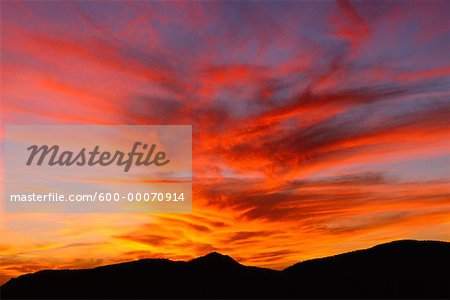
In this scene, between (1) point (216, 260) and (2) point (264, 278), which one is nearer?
(2) point (264, 278)

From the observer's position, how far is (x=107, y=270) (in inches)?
3381

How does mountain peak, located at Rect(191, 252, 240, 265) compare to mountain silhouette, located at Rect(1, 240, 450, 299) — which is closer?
mountain silhouette, located at Rect(1, 240, 450, 299)

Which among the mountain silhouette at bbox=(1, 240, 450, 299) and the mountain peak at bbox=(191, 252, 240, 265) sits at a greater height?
the mountain peak at bbox=(191, 252, 240, 265)

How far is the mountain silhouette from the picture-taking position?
6181cm

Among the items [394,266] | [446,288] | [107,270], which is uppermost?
[107,270]

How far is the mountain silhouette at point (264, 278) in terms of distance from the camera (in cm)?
6181

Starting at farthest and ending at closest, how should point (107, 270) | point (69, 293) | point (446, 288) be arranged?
1. point (107, 270)
2. point (69, 293)
3. point (446, 288)

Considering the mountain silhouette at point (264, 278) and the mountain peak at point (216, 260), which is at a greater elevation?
the mountain peak at point (216, 260)

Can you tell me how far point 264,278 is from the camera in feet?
251

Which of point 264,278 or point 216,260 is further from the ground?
point 216,260

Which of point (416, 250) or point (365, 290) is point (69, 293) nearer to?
point (365, 290)

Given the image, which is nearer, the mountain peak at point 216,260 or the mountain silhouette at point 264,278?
the mountain silhouette at point 264,278

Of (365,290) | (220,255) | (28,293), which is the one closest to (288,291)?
(365,290)

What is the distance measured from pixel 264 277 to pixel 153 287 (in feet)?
61.4
